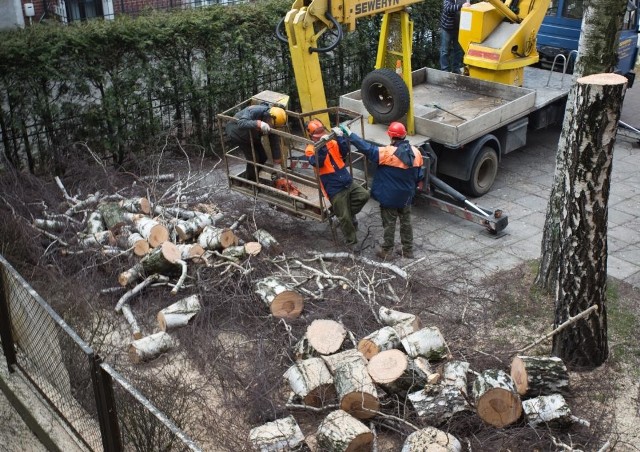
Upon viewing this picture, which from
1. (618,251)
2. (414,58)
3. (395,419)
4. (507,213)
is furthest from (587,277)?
(414,58)

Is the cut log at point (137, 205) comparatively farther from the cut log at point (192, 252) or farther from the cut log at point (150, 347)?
the cut log at point (150, 347)

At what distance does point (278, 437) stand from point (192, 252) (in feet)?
9.76

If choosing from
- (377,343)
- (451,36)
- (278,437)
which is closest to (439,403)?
(377,343)

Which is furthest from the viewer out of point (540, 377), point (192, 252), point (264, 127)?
point (264, 127)

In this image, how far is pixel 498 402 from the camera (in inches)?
228

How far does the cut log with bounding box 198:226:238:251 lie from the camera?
8273 millimetres

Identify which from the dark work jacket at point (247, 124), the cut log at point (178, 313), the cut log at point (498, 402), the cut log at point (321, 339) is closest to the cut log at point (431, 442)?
the cut log at point (498, 402)

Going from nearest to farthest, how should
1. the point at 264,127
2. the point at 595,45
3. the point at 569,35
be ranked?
the point at 595,45
the point at 264,127
the point at 569,35

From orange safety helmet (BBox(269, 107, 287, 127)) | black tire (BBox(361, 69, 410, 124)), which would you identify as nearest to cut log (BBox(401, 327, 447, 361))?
orange safety helmet (BBox(269, 107, 287, 127))

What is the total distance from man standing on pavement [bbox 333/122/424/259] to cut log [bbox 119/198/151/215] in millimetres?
2385

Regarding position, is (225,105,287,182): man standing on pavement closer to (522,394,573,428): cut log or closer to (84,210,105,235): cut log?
(84,210,105,235): cut log

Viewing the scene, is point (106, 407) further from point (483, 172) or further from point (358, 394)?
point (483, 172)

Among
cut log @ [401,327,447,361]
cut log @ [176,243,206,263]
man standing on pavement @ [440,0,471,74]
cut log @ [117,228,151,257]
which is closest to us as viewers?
cut log @ [401,327,447,361]

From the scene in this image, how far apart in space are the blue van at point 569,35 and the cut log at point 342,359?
786cm
